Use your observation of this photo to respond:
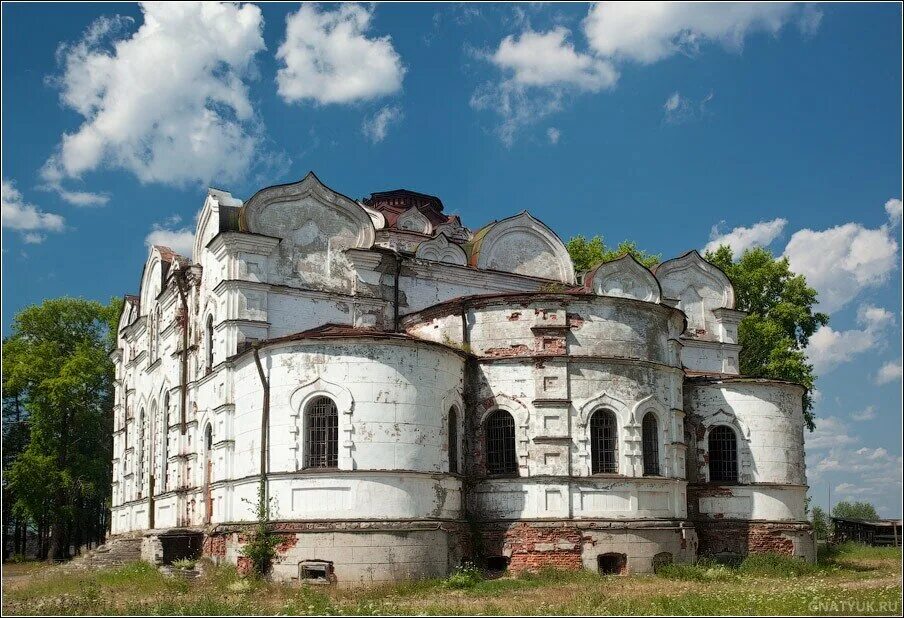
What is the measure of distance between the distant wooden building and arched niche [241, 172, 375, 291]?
97.4 feet

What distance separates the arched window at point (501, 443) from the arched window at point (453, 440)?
3.18 feet

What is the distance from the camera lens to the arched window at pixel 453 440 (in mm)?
21844

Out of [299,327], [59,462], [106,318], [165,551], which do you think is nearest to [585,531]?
[299,327]

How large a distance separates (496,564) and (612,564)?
271cm

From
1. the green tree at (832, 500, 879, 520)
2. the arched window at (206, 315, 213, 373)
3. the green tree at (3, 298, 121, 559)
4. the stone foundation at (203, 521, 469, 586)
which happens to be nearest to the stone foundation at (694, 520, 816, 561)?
the stone foundation at (203, 521, 469, 586)

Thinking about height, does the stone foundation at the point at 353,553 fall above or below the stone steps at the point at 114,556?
above

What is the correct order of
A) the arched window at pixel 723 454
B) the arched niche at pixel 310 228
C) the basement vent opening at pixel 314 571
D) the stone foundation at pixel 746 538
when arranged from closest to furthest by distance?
the basement vent opening at pixel 314 571, the arched niche at pixel 310 228, the stone foundation at pixel 746 538, the arched window at pixel 723 454

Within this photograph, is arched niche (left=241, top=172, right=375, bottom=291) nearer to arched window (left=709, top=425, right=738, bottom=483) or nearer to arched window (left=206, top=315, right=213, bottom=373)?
arched window (left=206, top=315, right=213, bottom=373)

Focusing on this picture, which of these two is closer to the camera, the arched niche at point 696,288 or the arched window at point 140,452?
the arched window at point 140,452

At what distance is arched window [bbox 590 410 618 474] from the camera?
73.0ft

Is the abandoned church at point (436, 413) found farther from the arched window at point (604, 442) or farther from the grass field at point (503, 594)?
the grass field at point (503, 594)

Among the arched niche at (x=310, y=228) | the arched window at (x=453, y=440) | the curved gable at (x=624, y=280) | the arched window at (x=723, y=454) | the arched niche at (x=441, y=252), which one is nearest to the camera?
the arched window at (x=453, y=440)

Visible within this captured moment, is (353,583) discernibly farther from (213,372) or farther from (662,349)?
(662,349)

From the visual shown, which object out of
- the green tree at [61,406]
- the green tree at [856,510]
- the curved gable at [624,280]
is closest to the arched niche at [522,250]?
the curved gable at [624,280]
